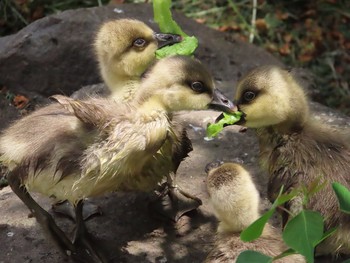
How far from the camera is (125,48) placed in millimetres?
2826

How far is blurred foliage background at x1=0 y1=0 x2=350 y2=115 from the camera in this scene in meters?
4.72

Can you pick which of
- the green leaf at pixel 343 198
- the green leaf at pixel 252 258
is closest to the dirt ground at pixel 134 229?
the green leaf at pixel 252 258

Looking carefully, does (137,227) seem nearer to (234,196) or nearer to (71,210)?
(71,210)

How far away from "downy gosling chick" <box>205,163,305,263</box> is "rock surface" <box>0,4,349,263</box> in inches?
10.3

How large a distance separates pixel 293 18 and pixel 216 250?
2973 mm

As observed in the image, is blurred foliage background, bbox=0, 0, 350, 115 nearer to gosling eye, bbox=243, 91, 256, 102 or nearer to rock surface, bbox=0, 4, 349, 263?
rock surface, bbox=0, 4, 349, 263

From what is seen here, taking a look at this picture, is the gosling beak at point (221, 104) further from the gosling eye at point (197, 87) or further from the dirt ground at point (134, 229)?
the dirt ground at point (134, 229)

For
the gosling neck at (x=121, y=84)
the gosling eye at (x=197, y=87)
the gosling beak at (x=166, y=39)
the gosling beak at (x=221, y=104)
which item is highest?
the gosling eye at (x=197, y=87)

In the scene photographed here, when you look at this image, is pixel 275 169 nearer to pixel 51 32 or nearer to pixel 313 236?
pixel 313 236

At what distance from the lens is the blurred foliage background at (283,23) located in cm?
472

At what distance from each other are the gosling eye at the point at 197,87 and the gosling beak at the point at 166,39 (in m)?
0.47

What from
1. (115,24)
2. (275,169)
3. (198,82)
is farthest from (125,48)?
(275,169)

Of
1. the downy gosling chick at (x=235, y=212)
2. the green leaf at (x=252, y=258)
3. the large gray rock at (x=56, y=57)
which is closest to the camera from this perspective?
the green leaf at (x=252, y=258)

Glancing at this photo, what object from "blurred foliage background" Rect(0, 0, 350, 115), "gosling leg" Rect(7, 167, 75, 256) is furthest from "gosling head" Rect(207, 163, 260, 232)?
"blurred foliage background" Rect(0, 0, 350, 115)
